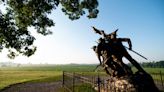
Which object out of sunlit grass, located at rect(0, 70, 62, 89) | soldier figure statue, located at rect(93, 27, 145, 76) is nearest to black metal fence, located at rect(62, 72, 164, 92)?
soldier figure statue, located at rect(93, 27, 145, 76)

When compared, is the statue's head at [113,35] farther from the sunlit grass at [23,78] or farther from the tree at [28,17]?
the sunlit grass at [23,78]

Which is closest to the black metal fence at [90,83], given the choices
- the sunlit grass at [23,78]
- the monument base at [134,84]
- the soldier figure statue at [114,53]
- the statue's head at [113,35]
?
the monument base at [134,84]

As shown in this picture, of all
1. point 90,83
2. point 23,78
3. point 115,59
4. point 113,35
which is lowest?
point 23,78

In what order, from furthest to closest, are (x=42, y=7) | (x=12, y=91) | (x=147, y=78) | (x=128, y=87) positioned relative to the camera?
(x=12, y=91)
(x=42, y=7)
(x=147, y=78)
(x=128, y=87)

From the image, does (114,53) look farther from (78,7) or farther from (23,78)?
(23,78)

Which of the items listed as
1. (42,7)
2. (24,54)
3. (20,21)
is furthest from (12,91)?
(42,7)

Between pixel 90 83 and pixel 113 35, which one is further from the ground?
pixel 113 35

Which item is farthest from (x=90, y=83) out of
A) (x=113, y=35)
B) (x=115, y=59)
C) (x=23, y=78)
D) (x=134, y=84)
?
(x=23, y=78)

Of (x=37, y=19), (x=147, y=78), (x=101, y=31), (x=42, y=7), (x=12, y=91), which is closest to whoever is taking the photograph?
(x=147, y=78)

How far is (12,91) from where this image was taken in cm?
2845

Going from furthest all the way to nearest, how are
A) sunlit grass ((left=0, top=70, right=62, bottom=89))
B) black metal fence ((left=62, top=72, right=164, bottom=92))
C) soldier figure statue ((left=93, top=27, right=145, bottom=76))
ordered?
sunlit grass ((left=0, top=70, right=62, bottom=89)) < soldier figure statue ((left=93, top=27, right=145, bottom=76)) < black metal fence ((left=62, top=72, right=164, bottom=92))

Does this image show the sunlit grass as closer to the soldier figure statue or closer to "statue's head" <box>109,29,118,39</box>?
the soldier figure statue

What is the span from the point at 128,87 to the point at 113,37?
125 inches

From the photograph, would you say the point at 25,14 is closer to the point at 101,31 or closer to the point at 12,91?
the point at 101,31
